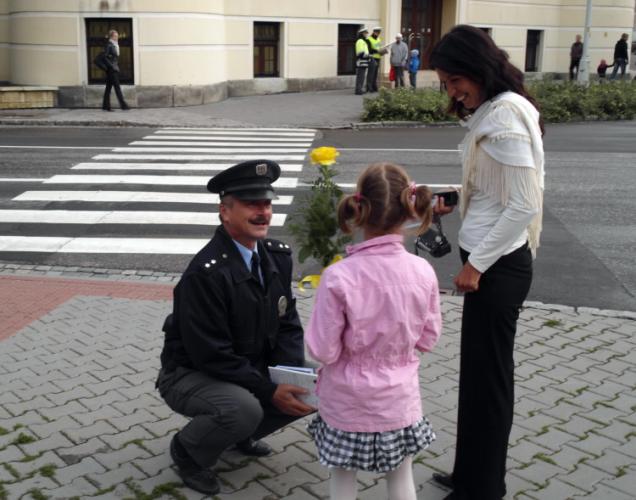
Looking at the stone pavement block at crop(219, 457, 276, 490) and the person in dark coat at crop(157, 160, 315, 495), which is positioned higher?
the person in dark coat at crop(157, 160, 315, 495)

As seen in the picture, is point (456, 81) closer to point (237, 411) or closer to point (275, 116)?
point (237, 411)

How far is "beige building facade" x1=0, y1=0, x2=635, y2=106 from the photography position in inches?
862

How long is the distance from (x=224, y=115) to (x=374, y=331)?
19.1 m

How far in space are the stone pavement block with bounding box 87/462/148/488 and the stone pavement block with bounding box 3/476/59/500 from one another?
0.60 ft

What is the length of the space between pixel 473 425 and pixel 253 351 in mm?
1028

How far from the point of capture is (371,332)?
316cm

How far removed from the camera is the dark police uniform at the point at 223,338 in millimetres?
3771

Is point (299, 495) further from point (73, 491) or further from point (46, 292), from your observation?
point (46, 292)

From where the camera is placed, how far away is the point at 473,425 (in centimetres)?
379

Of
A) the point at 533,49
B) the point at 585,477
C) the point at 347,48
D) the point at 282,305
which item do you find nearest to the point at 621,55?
the point at 533,49

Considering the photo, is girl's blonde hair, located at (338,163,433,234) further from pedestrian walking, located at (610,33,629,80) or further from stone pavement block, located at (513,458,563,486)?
pedestrian walking, located at (610,33,629,80)

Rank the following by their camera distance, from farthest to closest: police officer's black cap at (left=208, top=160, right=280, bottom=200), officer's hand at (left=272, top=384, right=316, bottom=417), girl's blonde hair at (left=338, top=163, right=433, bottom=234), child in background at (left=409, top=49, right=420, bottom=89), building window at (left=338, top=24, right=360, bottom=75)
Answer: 1. building window at (left=338, top=24, right=360, bottom=75)
2. child in background at (left=409, top=49, right=420, bottom=89)
3. police officer's black cap at (left=208, top=160, right=280, bottom=200)
4. officer's hand at (left=272, top=384, right=316, bottom=417)
5. girl's blonde hair at (left=338, top=163, right=433, bottom=234)

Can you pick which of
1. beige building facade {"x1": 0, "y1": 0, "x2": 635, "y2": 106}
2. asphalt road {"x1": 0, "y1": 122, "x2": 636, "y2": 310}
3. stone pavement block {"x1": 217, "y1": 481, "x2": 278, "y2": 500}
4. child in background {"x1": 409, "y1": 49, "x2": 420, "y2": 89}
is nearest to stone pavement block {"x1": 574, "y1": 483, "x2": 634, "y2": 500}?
stone pavement block {"x1": 217, "y1": 481, "x2": 278, "y2": 500}

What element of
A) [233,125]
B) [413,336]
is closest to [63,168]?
[233,125]
